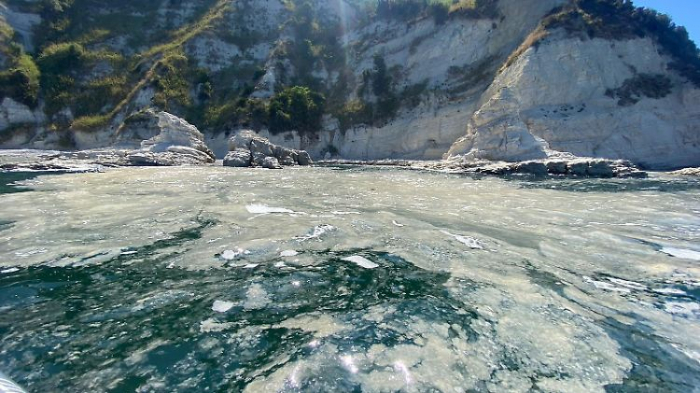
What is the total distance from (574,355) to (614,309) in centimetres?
157

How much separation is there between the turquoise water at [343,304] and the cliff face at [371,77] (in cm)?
2868

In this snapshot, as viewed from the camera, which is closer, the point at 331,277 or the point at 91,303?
the point at 91,303

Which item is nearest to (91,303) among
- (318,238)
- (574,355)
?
(318,238)

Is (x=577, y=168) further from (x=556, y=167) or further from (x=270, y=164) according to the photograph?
(x=270, y=164)

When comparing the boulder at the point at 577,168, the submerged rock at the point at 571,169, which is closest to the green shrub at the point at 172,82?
the submerged rock at the point at 571,169

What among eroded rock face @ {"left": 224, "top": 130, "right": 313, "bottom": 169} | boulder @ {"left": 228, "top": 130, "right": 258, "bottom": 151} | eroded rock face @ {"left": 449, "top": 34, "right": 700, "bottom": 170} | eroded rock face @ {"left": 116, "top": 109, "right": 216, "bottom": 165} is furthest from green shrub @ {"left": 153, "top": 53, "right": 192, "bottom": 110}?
eroded rock face @ {"left": 449, "top": 34, "right": 700, "bottom": 170}

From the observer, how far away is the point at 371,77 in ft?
197

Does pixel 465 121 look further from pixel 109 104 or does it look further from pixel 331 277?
Answer: pixel 109 104

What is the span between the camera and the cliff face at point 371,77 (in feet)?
124

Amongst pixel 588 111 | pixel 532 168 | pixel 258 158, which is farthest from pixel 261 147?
pixel 588 111

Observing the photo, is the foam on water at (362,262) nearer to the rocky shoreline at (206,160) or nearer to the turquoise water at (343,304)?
the turquoise water at (343,304)

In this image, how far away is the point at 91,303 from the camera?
4449 millimetres

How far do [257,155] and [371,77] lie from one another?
109 feet

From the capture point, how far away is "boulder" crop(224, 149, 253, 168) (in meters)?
33.9
